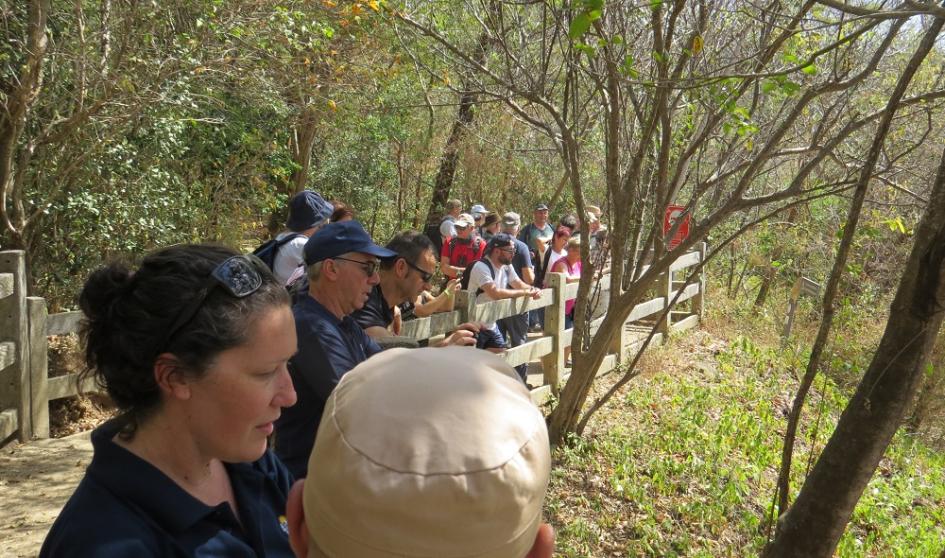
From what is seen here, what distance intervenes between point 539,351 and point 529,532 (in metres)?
6.84

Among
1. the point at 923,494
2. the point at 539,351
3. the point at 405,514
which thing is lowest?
the point at 923,494

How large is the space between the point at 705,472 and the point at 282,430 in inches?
195

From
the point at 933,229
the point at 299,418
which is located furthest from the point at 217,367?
the point at 933,229

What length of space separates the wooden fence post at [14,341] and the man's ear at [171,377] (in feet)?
15.2

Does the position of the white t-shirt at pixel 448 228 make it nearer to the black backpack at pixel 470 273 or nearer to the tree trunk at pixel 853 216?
the black backpack at pixel 470 273

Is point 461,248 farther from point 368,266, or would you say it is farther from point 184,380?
point 184,380

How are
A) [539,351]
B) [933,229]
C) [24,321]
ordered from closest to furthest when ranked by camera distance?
[933,229], [24,321], [539,351]

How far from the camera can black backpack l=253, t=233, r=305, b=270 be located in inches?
200

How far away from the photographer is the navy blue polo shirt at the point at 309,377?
265 cm

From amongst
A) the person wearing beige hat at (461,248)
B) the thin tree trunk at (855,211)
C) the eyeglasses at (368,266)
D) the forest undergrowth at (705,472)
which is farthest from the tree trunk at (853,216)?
the person wearing beige hat at (461,248)

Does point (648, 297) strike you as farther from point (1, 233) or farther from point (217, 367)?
point (217, 367)

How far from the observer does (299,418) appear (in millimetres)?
2703

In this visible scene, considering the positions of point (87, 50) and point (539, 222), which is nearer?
point (87, 50)

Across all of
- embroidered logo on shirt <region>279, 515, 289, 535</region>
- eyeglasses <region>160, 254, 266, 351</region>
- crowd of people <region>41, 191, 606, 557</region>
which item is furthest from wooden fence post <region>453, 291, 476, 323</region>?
eyeglasses <region>160, 254, 266, 351</region>
